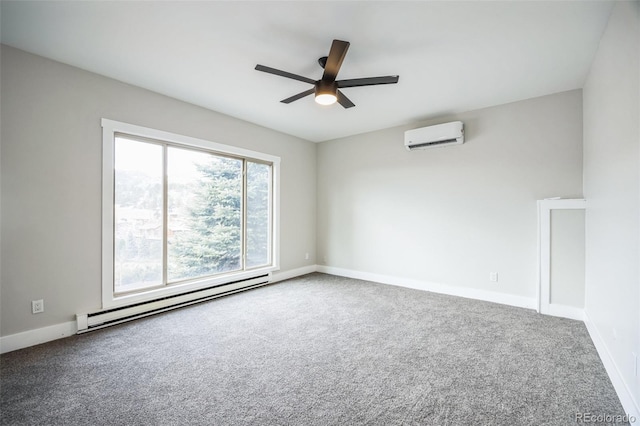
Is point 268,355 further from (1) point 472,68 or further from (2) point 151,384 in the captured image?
(1) point 472,68

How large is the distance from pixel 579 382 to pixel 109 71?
5048mm

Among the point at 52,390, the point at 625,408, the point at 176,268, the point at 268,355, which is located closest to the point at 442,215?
the point at 625,408

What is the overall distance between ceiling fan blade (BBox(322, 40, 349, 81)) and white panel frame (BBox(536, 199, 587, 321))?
2945 mm

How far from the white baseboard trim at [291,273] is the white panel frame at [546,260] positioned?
3.70 metres

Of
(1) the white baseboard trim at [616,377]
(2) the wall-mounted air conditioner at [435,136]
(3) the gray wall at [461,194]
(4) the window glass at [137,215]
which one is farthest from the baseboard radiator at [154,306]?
(1) the white baseboard trim at [616,377]

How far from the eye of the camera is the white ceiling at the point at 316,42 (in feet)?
6.73

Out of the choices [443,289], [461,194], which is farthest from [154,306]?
[461,194]

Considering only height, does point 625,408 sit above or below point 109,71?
below

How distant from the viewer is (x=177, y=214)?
3.73m

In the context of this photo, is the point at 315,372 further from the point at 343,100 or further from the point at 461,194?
the point at 461,194

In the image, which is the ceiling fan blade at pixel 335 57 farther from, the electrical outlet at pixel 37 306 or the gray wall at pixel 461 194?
the electrical outlet at pixel 37 306

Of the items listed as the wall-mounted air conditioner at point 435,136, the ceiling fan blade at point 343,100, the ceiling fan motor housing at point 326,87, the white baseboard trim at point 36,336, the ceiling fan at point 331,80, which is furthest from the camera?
the wall-mounted air conditioner at point 435,136

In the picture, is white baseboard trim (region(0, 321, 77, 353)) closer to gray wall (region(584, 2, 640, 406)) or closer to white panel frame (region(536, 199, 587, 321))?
gray wall (region(584, 2, 640, 406))

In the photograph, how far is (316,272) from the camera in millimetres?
5730
